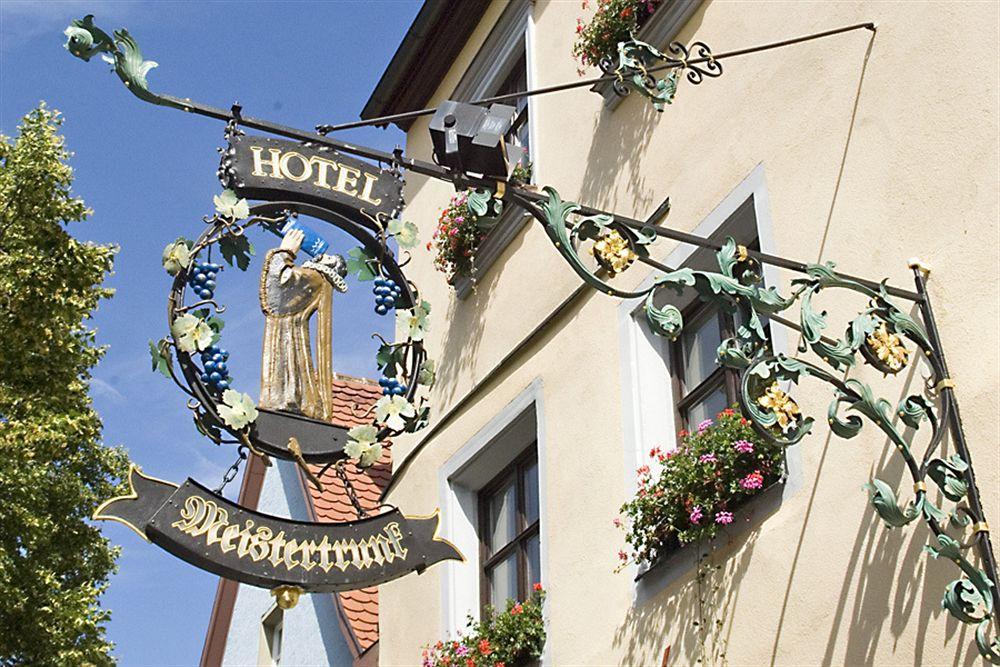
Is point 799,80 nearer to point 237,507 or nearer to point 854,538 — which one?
point 854,538

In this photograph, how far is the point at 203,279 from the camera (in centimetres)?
576

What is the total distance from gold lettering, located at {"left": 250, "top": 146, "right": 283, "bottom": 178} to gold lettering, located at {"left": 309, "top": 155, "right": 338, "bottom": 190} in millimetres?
142

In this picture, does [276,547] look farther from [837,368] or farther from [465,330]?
[465,330]

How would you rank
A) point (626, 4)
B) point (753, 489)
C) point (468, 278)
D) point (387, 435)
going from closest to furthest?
point (387, 435), point (753, 489), point (626, 4), point (468, 278)

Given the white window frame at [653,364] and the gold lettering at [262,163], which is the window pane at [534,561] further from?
the gold lettering at [262,163]

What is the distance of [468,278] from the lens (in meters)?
10.4

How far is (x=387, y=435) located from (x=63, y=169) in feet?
24.8

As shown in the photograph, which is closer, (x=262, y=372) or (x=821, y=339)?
(x=821, y=339)

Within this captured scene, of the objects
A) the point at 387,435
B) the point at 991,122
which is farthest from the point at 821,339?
the point at 387,435

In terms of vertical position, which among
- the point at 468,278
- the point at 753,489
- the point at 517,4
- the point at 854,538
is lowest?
the point at 854,538

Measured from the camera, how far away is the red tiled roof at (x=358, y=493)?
1068cm

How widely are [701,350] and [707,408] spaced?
14.7 inches

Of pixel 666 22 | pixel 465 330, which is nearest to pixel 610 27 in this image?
pixel 666 22

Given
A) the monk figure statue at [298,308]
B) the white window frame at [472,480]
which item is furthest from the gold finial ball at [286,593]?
the white window frame at [472,480]
